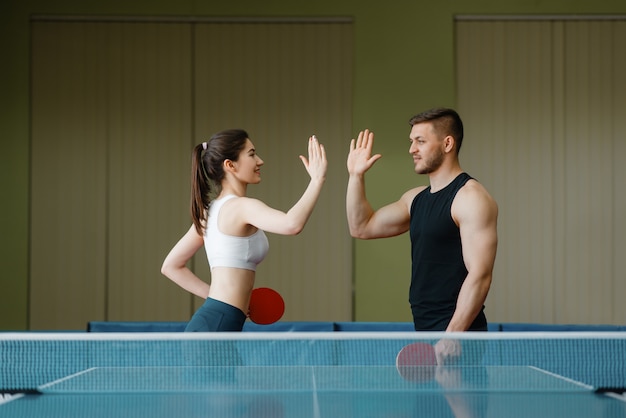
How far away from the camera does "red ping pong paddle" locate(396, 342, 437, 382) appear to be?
96.3 inches

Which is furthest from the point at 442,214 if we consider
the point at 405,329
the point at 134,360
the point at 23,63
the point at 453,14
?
the point at 23,63

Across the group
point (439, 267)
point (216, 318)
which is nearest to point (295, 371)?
point (216, 318)

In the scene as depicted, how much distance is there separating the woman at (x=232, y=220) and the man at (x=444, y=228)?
40 centimetres

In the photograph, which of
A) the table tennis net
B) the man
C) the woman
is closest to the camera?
the table tennis net

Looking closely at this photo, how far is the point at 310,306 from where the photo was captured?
7711 mm

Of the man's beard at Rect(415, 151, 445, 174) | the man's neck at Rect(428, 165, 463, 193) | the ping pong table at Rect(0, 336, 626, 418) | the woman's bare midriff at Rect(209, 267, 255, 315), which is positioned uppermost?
the man's beard at Rect(415, 151, 445, 174)

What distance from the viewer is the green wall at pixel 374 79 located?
7.67m

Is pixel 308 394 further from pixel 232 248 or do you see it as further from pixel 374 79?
pixel 374 79

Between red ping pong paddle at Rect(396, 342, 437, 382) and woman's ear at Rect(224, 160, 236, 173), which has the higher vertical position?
woman's ear at Rect(224, 160, 236, 173)

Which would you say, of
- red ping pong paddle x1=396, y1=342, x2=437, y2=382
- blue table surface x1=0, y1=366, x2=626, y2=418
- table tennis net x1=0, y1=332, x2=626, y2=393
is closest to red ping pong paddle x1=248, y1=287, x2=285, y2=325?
table tennis net x1=0, y1=332, x2=626, y2=393

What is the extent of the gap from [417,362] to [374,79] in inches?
215

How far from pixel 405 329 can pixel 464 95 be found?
9.70ft

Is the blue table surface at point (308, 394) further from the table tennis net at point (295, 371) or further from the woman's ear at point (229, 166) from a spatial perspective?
the woman's ear at point (229, 166)

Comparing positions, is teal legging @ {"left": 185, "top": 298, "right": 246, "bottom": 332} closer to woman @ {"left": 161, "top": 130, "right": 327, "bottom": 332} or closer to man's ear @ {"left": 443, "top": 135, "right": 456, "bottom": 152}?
woman @ {"left": 161, "top": 130, "right": 327, "bottom": 332}
